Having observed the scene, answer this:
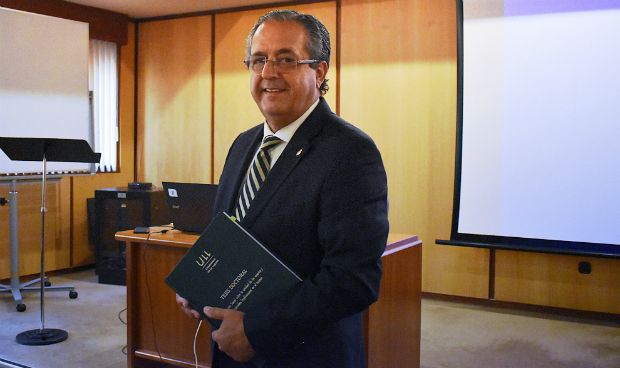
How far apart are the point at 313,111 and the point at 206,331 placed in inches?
83.2

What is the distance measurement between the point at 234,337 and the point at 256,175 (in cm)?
40

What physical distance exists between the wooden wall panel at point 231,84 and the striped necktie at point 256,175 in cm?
475

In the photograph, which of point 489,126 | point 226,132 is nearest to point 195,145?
point 226,132

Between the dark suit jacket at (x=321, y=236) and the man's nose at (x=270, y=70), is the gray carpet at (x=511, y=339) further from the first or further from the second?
the man's nose at (x=270, y=70)

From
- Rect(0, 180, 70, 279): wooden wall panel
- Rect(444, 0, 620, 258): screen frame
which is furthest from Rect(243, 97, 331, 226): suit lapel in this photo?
Rect(0, 180, 70, 279): wooden wall panel

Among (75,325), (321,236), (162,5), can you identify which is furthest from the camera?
(162,5)

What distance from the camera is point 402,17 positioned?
5.57 m

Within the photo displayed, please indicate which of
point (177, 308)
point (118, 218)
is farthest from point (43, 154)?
point (118, 218)

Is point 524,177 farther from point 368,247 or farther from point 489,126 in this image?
point 368,247

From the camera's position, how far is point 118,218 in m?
6.13

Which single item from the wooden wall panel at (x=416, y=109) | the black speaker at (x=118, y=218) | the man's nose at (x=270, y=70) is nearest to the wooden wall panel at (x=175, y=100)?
the black speaker at (x=118, y=218)

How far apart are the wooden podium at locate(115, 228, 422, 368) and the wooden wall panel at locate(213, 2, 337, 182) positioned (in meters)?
2.96

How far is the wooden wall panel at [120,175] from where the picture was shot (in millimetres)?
6566

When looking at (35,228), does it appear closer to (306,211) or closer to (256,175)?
(256,175)
